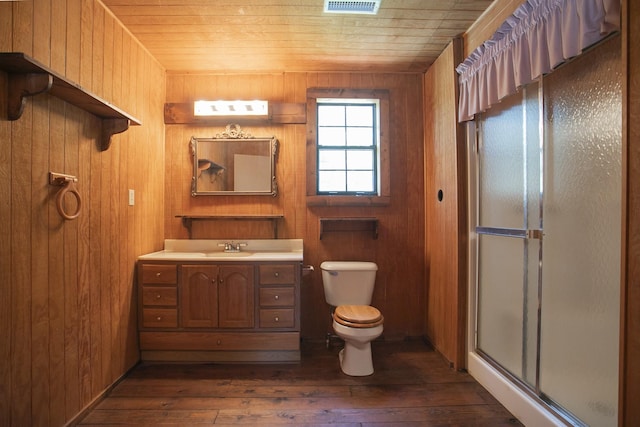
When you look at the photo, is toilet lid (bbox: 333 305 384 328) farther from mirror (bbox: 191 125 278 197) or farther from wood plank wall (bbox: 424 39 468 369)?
mirror (bbox: 191 125 278 197)

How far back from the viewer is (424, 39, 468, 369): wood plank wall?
1.96 meters

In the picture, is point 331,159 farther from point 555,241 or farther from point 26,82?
point 26,82

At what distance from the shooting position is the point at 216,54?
87.0 inches

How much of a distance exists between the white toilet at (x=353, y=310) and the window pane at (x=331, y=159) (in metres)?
0.87

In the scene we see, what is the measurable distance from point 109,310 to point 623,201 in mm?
2573

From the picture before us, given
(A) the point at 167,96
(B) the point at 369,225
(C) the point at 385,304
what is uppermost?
(A) the point at 167,96

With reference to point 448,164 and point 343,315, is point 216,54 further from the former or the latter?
point 343,315

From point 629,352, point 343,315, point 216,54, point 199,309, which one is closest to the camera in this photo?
point 629,352

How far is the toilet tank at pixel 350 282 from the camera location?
2256 millimetres

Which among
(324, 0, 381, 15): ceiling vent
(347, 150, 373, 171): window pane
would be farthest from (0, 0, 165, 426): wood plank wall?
(347, 150, 373, 171): window pane

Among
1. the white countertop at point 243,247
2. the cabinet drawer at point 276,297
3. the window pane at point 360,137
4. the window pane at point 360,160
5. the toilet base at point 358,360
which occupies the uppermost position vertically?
the window pane at point 360,137

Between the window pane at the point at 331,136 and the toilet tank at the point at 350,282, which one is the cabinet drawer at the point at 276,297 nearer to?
the toilet tank at the point at 350,282

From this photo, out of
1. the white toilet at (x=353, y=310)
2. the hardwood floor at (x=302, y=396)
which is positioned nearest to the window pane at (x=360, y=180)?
the white toilet at (x=353, y=310)

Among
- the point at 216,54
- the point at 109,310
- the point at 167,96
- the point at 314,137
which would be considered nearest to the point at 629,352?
the point at 314,137
